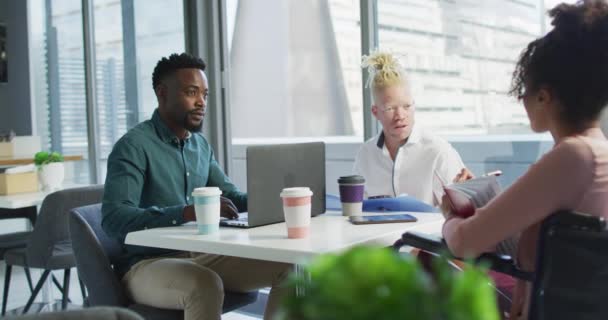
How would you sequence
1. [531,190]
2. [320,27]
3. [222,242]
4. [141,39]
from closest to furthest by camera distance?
[531,190] < [222,242] < [320,27] < [141,39]

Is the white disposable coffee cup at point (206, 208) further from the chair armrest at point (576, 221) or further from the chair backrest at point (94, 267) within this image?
the chair armrest at point (576, 221)

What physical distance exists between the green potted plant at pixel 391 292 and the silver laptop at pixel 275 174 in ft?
5.11

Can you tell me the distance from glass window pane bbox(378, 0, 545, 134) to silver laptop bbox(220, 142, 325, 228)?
92cm

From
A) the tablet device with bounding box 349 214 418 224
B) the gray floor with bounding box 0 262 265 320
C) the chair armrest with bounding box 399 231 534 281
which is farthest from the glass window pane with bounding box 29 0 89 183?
the chair armrest with bounding box 399 231 534 281

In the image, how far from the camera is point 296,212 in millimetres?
1800

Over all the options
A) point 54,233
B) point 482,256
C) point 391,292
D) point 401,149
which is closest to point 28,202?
point 54,233

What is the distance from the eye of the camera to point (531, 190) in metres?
1.35

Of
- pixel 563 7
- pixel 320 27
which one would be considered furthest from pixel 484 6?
pixel 563 7

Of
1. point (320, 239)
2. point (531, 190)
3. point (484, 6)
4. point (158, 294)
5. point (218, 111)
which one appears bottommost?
point (158, 294)

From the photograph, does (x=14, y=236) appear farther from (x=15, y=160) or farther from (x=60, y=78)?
(x=60, y=78)

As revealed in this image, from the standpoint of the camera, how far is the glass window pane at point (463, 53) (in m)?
2.99

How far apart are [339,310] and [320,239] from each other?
144 cm

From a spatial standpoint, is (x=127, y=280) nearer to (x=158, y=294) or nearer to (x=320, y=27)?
(x=158, y=294)

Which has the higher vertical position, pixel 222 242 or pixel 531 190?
pixel 531 190
